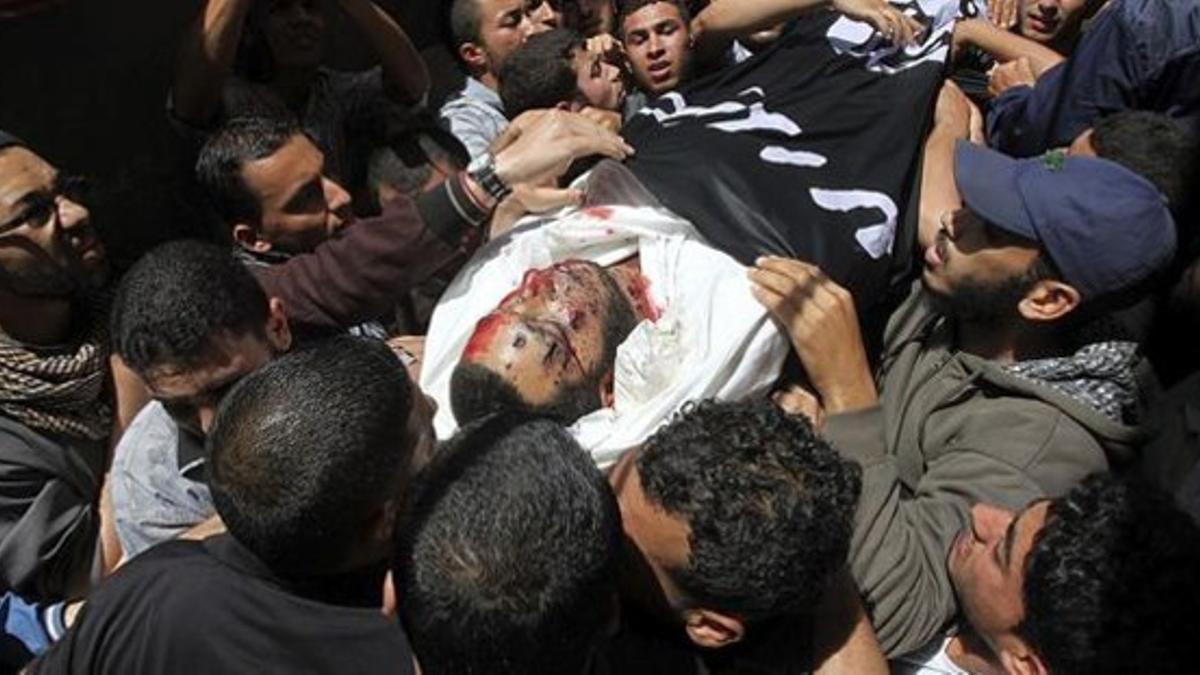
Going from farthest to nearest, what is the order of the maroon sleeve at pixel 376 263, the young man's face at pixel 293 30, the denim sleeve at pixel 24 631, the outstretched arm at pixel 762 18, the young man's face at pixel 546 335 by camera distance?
the young man's face at pixel 293 30 → the outstretched arm at pixel 762 18 → the maroon sleeve at pixel 376 263 → the young man's face at pixel 546 335 → the denim sleeve at pixel 24 631

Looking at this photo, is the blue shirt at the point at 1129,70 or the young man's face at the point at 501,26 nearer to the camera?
the blue shirt at the point at 1129,70

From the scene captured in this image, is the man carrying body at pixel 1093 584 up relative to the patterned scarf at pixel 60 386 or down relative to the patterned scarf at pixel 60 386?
up

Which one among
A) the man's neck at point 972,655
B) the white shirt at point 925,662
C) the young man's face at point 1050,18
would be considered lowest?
the white shirt at point 925,662

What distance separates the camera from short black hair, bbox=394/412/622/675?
5.01 feet

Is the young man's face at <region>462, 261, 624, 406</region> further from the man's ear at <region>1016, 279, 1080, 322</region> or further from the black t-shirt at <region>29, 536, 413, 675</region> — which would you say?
the man's ear at <region>1016, 279, 1080, 322</region>

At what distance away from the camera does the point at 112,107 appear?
3.65 m

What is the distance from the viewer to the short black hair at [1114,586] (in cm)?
175

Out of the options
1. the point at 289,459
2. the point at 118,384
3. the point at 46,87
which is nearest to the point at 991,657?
the point at 289,459

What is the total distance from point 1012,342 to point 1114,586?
0.90m

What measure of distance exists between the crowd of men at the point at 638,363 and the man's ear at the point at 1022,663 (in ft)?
0.03

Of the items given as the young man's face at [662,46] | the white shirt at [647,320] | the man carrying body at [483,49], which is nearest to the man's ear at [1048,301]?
the white shirt at [647,320]

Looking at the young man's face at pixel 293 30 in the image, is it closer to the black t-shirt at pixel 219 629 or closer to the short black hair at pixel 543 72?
the short black hair at pixel 543 72

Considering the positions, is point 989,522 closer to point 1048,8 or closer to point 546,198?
point 546,198

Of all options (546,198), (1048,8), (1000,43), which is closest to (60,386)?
(546,198)
